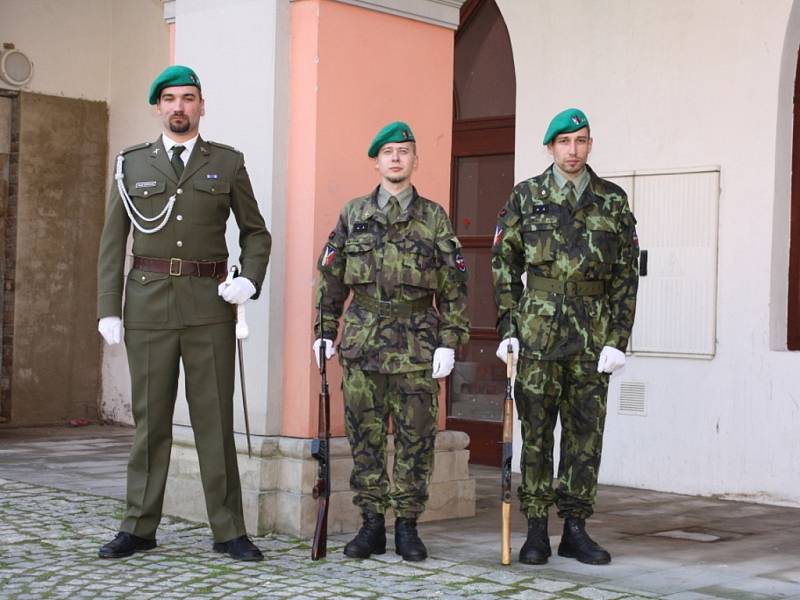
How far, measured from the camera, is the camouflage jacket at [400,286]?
597cm

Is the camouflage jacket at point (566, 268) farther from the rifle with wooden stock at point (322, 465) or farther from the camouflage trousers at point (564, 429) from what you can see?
the rifle with wooden stock at point (322, 465)

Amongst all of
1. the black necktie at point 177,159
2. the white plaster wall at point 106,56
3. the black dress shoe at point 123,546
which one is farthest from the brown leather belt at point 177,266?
the white plaster wall at point 106,56

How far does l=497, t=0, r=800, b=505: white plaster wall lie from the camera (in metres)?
7.99

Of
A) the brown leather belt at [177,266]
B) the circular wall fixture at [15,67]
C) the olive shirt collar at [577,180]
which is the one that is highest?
the circular wall fixture at [15,67]

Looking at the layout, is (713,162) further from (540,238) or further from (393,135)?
(393,135)

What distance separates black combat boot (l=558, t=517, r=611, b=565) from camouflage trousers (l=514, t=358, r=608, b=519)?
5 centimetres

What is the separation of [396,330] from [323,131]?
119 centimetres

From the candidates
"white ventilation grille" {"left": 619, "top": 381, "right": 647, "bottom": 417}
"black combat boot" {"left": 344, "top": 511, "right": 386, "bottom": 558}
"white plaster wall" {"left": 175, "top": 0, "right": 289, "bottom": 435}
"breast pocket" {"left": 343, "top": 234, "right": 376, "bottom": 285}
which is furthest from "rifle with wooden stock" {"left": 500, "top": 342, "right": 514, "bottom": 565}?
"white ventilation grille" {"left": 619, "top": 381, "right": 647, "bottom": 417}

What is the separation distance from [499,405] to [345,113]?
3.29 metres

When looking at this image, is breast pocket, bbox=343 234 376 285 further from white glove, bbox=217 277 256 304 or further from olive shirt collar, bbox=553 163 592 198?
olive shirt collar, bbox=553 163 592 198

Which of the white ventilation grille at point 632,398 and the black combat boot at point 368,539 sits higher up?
the white ventilation grille at point 632,398

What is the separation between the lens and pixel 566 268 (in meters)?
5.88

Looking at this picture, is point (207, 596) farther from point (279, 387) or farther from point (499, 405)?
point (499, 405)

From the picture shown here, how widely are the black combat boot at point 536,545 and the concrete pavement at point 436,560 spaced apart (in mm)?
68
